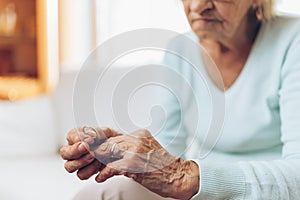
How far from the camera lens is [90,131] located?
30.2 inches

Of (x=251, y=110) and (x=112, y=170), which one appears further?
(x=251, y=110)

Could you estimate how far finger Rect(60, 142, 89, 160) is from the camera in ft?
2.49

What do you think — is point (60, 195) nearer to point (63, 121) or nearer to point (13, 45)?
point (63, 121)

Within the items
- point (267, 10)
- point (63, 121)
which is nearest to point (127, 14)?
point (63, 121)

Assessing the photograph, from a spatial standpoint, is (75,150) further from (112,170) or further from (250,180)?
(250,180)

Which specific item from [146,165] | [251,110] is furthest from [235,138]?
[146,165]

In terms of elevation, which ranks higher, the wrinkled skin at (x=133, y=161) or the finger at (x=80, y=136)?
the finger at (x=80, y=136)

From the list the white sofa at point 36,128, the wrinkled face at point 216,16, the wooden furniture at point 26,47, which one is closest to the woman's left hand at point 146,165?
the wrinkled face at point 216,16

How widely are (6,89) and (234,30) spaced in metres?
2.41

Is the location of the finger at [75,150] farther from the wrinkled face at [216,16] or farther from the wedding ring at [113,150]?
the wrinkled face at [216,16]

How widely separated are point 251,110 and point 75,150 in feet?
1.45

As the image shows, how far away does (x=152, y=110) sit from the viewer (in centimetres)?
91

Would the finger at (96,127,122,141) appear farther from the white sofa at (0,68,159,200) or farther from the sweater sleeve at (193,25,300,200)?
the white sofa at (0,68,159,200)

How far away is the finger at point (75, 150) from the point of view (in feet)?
2.49
